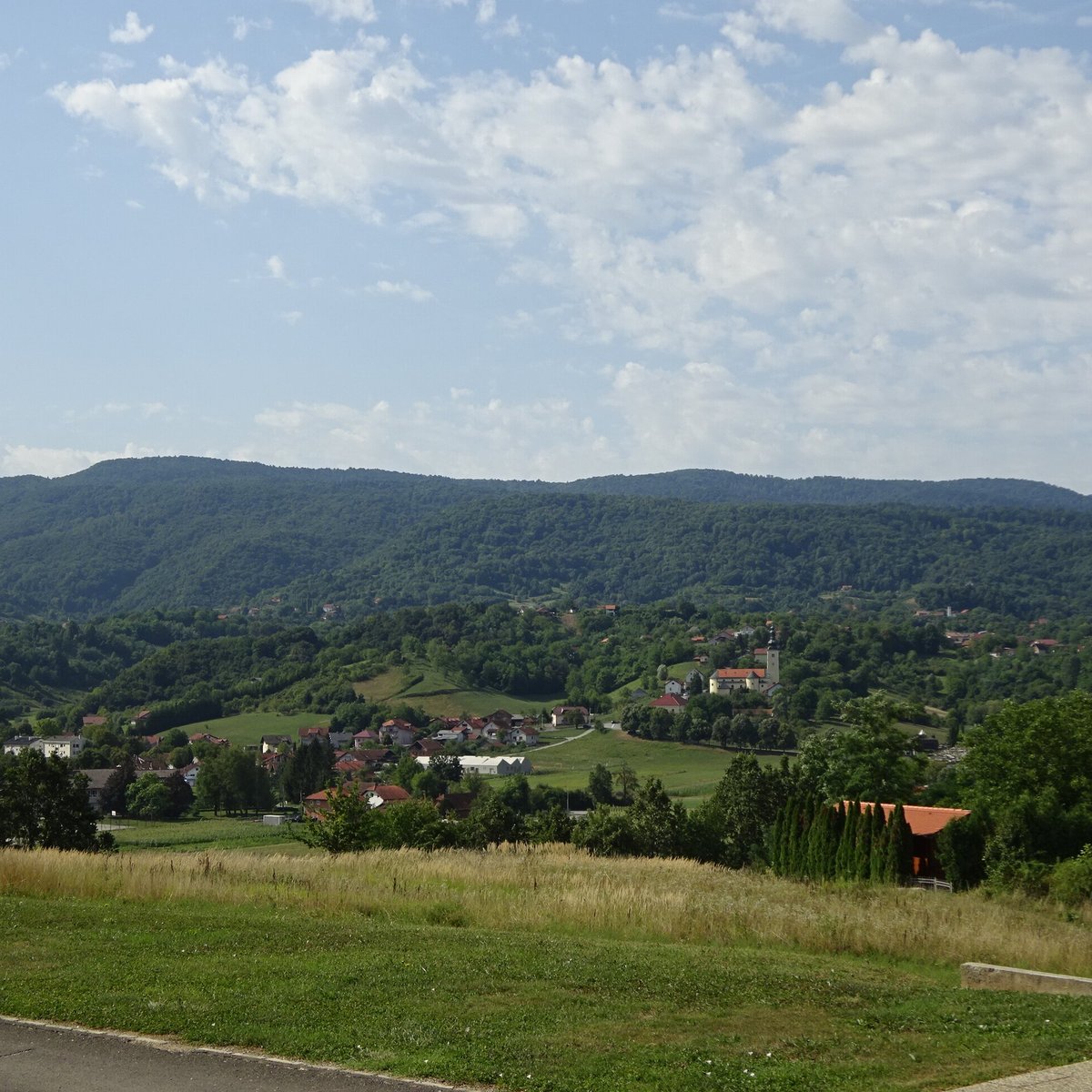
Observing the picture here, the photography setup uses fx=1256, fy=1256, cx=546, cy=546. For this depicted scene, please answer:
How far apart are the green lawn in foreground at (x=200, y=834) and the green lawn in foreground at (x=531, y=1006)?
44716mm

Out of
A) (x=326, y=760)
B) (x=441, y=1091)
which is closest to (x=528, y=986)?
(x=441, y=1091)

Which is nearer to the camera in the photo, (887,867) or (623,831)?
(887,867)

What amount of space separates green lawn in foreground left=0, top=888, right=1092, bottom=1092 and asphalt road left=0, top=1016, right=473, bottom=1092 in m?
0.21

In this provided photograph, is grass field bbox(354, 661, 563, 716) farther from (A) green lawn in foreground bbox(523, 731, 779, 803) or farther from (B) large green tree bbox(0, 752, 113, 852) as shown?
(B) large green tree bbox(0, 752, 113, 852)

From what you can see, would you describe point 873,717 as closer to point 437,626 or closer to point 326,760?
point 326,760

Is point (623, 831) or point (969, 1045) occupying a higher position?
point (969, 1045)

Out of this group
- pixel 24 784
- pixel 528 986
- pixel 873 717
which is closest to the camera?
pixel 528 986

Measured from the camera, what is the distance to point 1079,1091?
A: 7.26m

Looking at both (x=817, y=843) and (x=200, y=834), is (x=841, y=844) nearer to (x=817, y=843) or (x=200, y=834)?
(x=817, y=843)

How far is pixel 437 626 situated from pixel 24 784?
531 ft

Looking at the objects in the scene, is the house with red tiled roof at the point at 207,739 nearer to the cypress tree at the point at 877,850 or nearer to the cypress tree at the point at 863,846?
the cypress tree at the point at 863,846

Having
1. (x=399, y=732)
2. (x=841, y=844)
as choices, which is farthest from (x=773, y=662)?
(x=841, y=844)

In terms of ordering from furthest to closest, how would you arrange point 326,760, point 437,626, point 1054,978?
point 437,626, point 326,760, point 1054,978

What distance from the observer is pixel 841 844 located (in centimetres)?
2909
